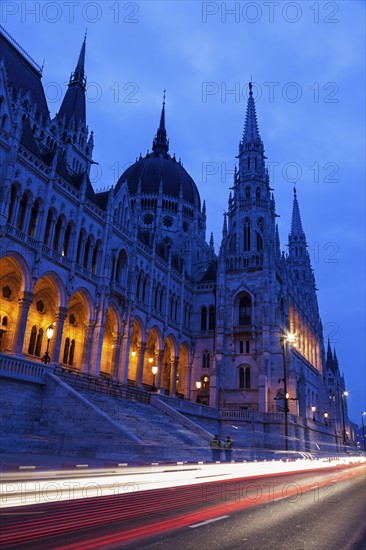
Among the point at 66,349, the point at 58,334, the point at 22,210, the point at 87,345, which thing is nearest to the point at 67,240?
the point at 22,210

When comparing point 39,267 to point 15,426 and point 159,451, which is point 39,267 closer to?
point 15,426

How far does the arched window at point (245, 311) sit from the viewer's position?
54.8 m

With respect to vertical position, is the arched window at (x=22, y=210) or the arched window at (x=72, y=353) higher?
the arched window at (x=22, y=210)

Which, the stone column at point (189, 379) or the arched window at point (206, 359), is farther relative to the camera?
the arched window at point (206, 359)

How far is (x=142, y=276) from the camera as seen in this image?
159 feet

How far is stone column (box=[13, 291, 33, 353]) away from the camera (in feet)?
101

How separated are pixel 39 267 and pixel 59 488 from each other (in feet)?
89.0

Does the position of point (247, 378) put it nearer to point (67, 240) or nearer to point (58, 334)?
point (58, 334)

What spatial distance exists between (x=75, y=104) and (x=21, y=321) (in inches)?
1302

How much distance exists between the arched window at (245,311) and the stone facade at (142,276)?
12cm

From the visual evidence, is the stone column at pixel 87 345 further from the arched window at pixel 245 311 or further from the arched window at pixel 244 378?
the arched window at pixel 245 311

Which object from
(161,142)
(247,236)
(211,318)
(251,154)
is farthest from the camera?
(161,142)

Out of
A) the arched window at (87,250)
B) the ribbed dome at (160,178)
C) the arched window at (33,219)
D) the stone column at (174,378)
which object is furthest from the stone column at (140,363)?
the ribbed dome at (160,178)

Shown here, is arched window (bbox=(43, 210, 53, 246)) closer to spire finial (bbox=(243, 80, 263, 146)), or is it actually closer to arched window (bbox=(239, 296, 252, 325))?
arched window (bbox=(239, 296, 252, 325))
